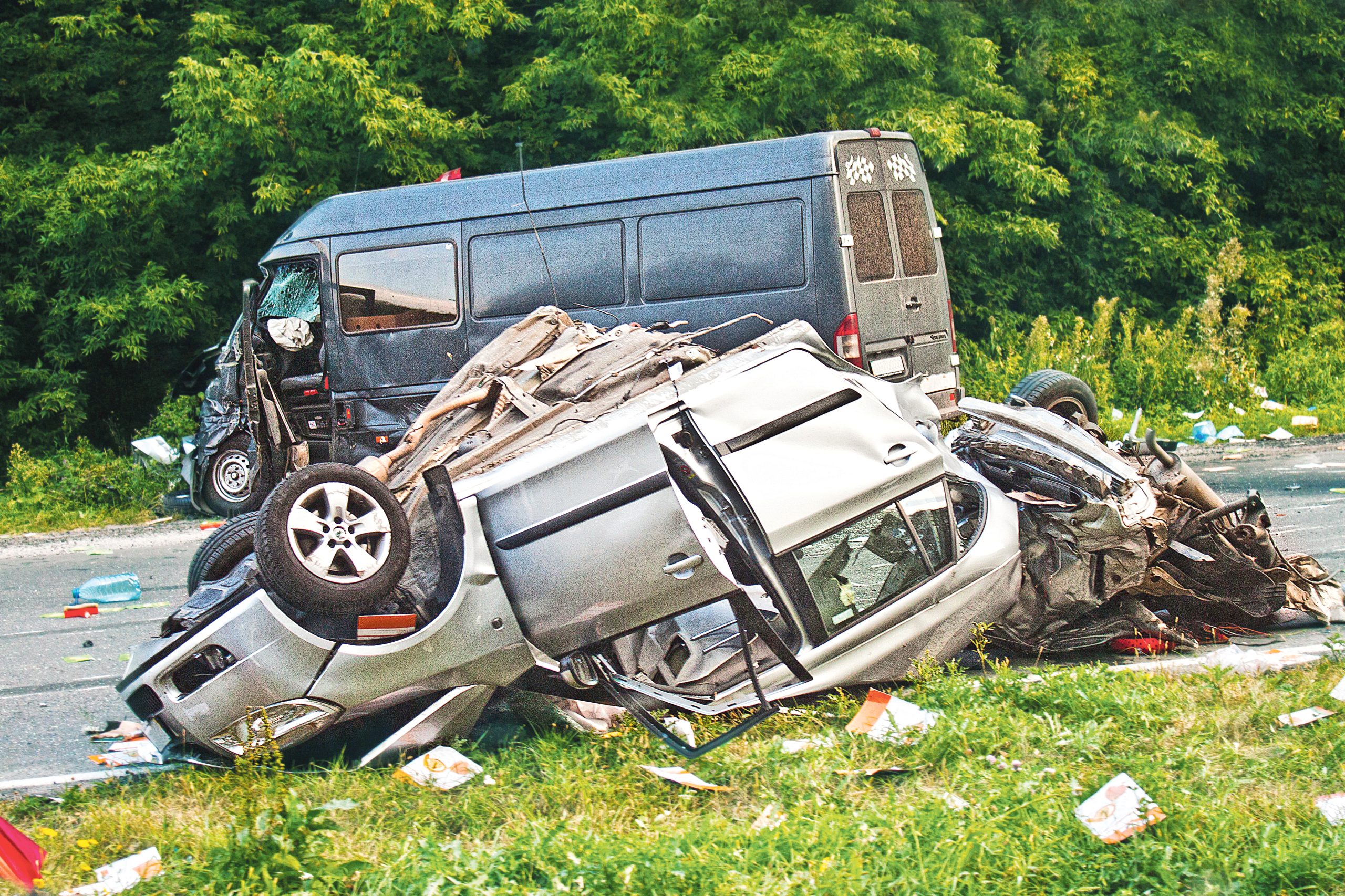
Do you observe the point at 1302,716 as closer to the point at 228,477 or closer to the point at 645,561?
the point at 645,561

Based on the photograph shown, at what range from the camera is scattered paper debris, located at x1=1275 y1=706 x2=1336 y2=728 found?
4.11 meters

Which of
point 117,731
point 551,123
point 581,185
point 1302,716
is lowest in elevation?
point 1302,716

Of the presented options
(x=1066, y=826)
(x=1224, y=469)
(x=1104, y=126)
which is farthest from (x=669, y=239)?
(x=1104, y=126)

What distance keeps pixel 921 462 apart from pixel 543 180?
5339 mm

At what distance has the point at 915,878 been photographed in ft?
10.0

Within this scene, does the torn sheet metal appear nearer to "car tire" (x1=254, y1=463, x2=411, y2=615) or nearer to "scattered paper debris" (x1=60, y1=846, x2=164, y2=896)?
"car tire" (x1=254, y1=463, x2=411, y2=615)

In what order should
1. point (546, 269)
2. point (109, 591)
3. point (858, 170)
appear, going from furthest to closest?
point (546, 269), point (858, 170), point (109, 591)

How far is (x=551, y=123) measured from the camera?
1400cm

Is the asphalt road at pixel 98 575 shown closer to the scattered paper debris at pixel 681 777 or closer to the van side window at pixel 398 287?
the scattered paper debris at pixel 681 777

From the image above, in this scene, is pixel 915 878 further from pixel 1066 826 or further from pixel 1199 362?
pixel 1199 362

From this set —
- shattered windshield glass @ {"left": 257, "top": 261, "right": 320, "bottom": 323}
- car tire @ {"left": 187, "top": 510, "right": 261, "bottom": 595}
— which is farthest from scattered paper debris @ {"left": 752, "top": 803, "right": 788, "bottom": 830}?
shattered windshield glass @ {"left": 257, "top": 261, "right": 320, "bottom": 323}

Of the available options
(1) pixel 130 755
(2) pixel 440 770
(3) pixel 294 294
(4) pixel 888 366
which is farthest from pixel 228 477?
(2) pixel 440 770

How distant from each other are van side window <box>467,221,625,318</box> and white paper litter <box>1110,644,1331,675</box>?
16.3 feet

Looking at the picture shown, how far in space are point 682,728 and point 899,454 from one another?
130 centimetres
